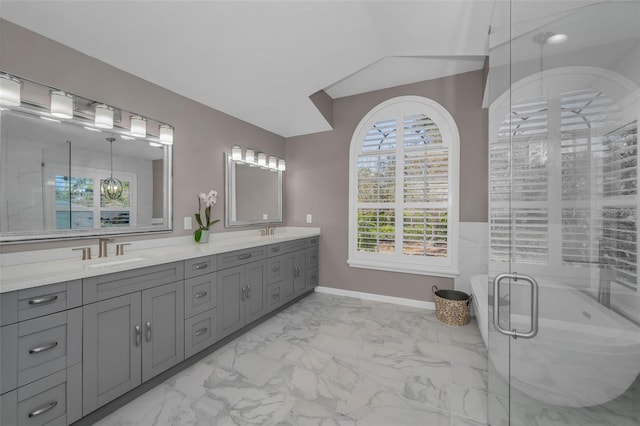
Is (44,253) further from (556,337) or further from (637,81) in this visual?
(637,81)

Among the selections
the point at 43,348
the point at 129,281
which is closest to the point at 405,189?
the point at 129,281

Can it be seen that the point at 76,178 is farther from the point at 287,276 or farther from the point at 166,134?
the point at 287,276

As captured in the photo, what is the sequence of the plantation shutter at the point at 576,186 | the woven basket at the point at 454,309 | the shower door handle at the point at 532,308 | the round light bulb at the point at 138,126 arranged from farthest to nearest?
the woven basket at the point at 454,309, the round light bulb at the point at 138,126, the shower door handle at the point at 532,308, the plantation shutter at the point at 576,186

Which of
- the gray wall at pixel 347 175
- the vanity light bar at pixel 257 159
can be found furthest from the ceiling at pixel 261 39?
the vanity light bar at pixel 257 159

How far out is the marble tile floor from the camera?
5.11 feet

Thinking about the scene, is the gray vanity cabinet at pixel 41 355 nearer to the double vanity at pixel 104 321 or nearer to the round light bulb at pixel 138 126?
the double vanity at pixel 104 321

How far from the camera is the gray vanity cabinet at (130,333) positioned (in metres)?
1.45

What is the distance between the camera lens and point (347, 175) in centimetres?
368

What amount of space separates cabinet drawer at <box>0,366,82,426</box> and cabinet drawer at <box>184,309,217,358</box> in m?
0.65

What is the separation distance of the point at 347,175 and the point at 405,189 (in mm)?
834

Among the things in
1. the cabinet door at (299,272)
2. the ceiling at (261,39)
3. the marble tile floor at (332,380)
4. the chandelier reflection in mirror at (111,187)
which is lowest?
the marble tile floor at (332,380)

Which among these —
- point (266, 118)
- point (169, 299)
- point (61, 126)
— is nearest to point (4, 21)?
point (61, 126)

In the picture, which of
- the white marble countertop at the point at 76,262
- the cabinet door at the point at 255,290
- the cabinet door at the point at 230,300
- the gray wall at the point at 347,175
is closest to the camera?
the white marble countertop at the point at 76,262

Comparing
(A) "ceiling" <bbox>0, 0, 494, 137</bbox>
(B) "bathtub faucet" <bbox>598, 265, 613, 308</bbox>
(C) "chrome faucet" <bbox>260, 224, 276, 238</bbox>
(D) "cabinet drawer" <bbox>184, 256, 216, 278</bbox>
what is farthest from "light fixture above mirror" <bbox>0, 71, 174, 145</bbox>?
(B) "bathtub faucet" <bbox>598, 265, 613, 308</bbox>
